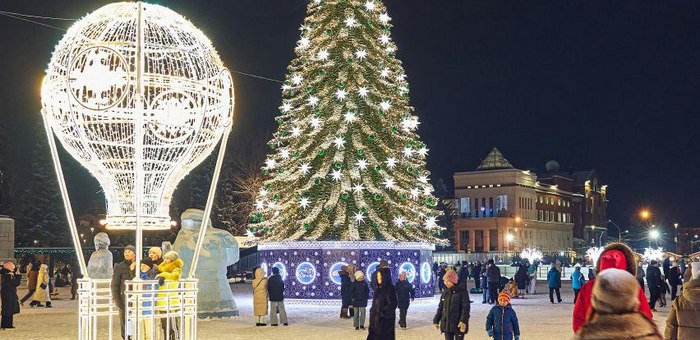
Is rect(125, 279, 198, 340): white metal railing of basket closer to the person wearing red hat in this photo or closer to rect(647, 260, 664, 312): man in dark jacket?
the person wearing red hat

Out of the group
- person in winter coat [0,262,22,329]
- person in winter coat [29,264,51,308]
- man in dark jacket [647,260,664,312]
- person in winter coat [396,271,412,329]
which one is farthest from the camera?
person in winter coat [29,264,51,308]

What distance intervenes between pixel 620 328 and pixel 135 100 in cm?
817

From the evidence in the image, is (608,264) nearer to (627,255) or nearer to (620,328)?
(627,255)

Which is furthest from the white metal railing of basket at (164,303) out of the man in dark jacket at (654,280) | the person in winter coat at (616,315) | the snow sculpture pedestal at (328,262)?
the man in dark jacket at (654,280)

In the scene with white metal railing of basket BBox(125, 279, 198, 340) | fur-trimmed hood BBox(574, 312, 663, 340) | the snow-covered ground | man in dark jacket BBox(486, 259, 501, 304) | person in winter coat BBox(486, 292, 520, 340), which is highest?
fur-trimmed hood BBox(574, 312, 663, 340)

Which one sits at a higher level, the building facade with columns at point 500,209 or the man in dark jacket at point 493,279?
the building facade with columns at point 500,209

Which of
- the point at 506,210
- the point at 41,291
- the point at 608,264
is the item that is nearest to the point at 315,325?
the point at 41,291

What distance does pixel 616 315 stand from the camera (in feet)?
13.9

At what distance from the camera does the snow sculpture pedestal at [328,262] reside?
25.2m

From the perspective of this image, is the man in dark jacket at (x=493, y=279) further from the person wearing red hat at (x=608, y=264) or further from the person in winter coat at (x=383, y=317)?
the person wearing red hat at (x=608, y=264)

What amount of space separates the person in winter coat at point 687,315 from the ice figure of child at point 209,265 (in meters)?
13.5

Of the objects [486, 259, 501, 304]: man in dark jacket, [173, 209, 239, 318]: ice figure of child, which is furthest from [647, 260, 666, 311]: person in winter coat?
[173, 209, 239, 318]: ice figure of child

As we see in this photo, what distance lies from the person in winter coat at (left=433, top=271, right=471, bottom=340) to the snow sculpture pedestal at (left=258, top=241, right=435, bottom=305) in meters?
13.0

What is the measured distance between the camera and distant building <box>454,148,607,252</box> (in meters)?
94.4
